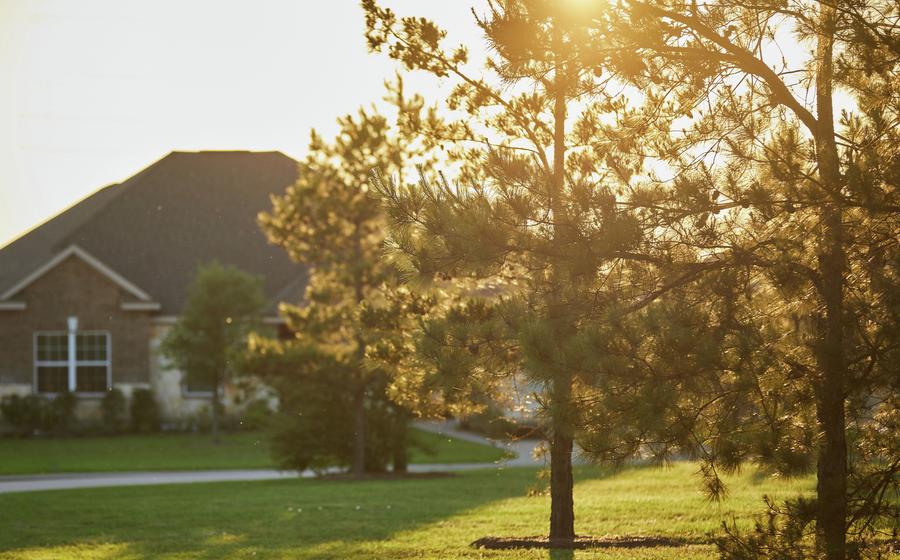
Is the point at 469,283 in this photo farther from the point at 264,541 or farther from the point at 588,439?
the point at 264,541

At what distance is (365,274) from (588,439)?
Result: 1246 centimetres

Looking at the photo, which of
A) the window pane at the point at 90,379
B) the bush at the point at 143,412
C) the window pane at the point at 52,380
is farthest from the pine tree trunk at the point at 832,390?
the window pane at the point at 52,380

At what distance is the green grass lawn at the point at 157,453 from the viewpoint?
72.8 feet

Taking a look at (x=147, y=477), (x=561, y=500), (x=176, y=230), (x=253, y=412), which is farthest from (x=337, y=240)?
(x=176, y=230)

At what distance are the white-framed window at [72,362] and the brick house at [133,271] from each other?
28 millimetres

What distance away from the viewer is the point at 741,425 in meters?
7.09

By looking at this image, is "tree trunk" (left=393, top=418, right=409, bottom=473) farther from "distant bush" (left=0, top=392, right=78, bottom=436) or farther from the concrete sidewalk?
"distant bush" (left=0, top=392, right=78, bottom=436)

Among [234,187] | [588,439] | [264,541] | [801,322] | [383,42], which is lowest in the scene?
[264,541]

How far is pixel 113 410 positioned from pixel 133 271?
4612mm

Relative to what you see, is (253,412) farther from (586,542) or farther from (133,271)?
(586,542)

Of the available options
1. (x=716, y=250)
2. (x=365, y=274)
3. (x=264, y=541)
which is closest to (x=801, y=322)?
(x=716, y=250)

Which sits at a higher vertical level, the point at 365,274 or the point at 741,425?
the point at 365,274

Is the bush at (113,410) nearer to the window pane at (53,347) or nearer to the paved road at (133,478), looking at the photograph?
the window pane at (53,347)

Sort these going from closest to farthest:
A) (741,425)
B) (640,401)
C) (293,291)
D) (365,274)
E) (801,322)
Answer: (640,401), (741,425), (801,322), (365,274), (293,291)
